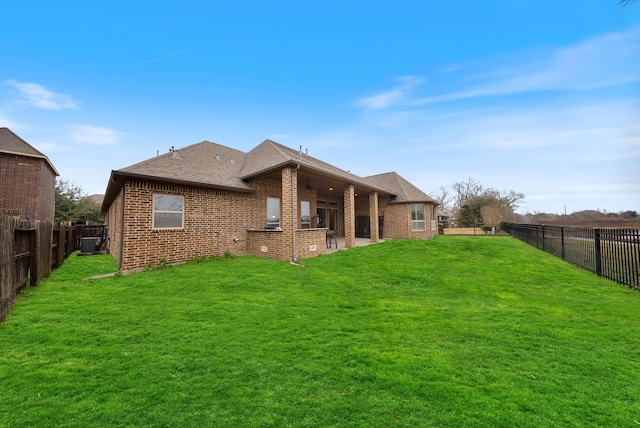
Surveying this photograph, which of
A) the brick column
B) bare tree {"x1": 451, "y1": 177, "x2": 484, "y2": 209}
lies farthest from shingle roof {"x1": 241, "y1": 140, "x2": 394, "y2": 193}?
bare tree {"x1": 451, "y1": 177, "x2": 484, "y2": 209}

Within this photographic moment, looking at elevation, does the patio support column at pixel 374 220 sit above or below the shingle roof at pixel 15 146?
below

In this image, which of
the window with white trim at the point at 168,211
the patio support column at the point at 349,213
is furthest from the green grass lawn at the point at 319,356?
the patio support column at the point at 349,213

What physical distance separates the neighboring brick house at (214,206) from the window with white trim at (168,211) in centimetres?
3

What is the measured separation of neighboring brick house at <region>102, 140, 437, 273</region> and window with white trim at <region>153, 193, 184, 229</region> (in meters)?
0.03

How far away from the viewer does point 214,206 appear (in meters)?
10.2

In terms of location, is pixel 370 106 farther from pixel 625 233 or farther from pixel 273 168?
pixel 625 233

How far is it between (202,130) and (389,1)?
1350 cm

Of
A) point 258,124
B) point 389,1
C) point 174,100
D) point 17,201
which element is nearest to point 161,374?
point 389,1

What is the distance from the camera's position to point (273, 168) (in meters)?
10.2

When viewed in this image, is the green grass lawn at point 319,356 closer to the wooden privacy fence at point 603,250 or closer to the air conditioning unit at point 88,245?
the wooden privacy fence at point 603,250

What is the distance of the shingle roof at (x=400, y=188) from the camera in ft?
60.7

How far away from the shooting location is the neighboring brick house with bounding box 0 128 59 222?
16.8m

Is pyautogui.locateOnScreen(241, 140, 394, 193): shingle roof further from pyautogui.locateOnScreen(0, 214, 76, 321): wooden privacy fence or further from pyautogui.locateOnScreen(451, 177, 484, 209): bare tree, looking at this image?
pyautogui.locateOnScreen(451, 177, 484, 209): bare tree

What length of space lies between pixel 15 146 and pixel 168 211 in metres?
18.4
